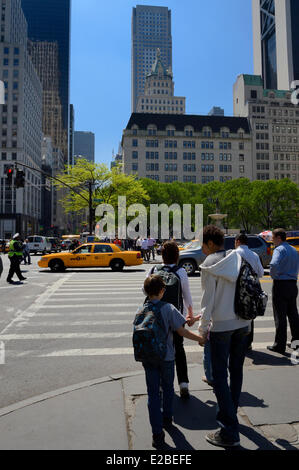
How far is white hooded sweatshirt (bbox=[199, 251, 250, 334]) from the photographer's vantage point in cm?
317

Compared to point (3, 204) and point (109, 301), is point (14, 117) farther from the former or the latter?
point (109, 301)

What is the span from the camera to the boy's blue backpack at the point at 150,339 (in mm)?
3021

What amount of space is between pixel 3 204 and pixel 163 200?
5159 cm

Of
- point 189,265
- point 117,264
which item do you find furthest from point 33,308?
point 117,264

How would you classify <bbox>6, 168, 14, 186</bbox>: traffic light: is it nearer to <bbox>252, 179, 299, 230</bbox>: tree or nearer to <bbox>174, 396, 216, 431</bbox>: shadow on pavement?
<bbox>174, 396, 216, 431</bbox>: shadow on pavement

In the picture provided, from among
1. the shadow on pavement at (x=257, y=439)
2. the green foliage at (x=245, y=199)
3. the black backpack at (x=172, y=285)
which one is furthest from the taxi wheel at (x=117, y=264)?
the green foliage at (x=245, y=199)

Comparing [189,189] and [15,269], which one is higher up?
[189,189]

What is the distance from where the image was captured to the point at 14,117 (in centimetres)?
9631

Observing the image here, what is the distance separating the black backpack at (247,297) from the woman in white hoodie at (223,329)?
0.17 ft

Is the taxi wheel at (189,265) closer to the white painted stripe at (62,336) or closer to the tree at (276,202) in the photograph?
the white painted stripe at (62,336)

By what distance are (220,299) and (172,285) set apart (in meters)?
0.93

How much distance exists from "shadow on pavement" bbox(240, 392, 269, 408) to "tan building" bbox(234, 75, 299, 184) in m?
107

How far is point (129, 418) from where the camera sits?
137 inches
